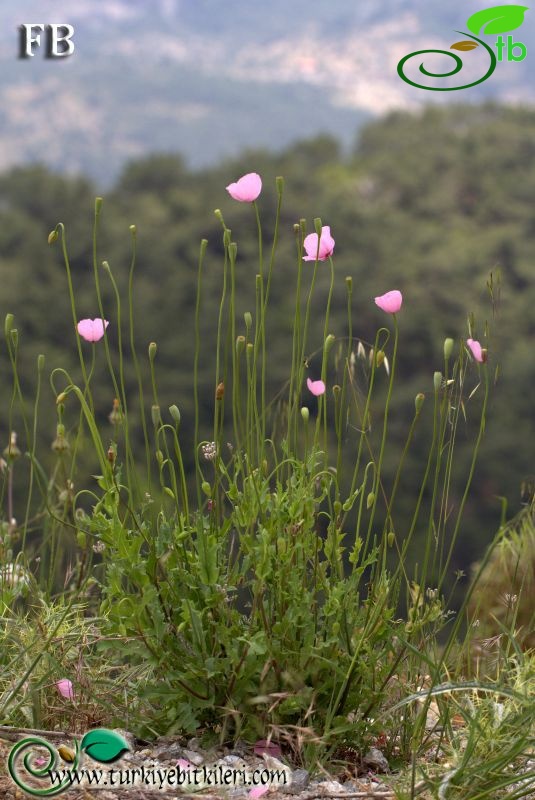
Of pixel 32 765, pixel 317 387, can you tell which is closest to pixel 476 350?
pixel 317 387

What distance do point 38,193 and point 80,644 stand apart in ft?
86.9

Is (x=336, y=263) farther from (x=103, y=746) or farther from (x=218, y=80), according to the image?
(x=218, y=80)

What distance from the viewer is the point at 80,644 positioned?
1916 millimetres

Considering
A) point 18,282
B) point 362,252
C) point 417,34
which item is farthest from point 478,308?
point 417,34

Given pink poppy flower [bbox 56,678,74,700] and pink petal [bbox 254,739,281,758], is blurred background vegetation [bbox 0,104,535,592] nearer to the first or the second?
pink poppy flower [bbox 56,678,74,700]

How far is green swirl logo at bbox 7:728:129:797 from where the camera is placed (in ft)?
5.30

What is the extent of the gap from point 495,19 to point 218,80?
395 feet

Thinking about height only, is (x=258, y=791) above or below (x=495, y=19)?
below

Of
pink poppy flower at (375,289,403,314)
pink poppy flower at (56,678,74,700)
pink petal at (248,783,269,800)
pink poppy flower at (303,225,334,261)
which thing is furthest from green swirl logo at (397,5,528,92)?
pink petal at (248,783,269,800)

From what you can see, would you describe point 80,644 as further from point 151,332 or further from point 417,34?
point 417,34

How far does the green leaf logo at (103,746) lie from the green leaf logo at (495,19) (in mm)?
2834

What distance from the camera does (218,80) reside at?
119 meters

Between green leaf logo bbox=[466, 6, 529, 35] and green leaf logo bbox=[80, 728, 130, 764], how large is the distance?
2.83m

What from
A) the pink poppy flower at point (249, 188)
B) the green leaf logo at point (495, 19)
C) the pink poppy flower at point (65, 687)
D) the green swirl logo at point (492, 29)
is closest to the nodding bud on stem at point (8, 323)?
the pink poppy flower at point (249, 188)
